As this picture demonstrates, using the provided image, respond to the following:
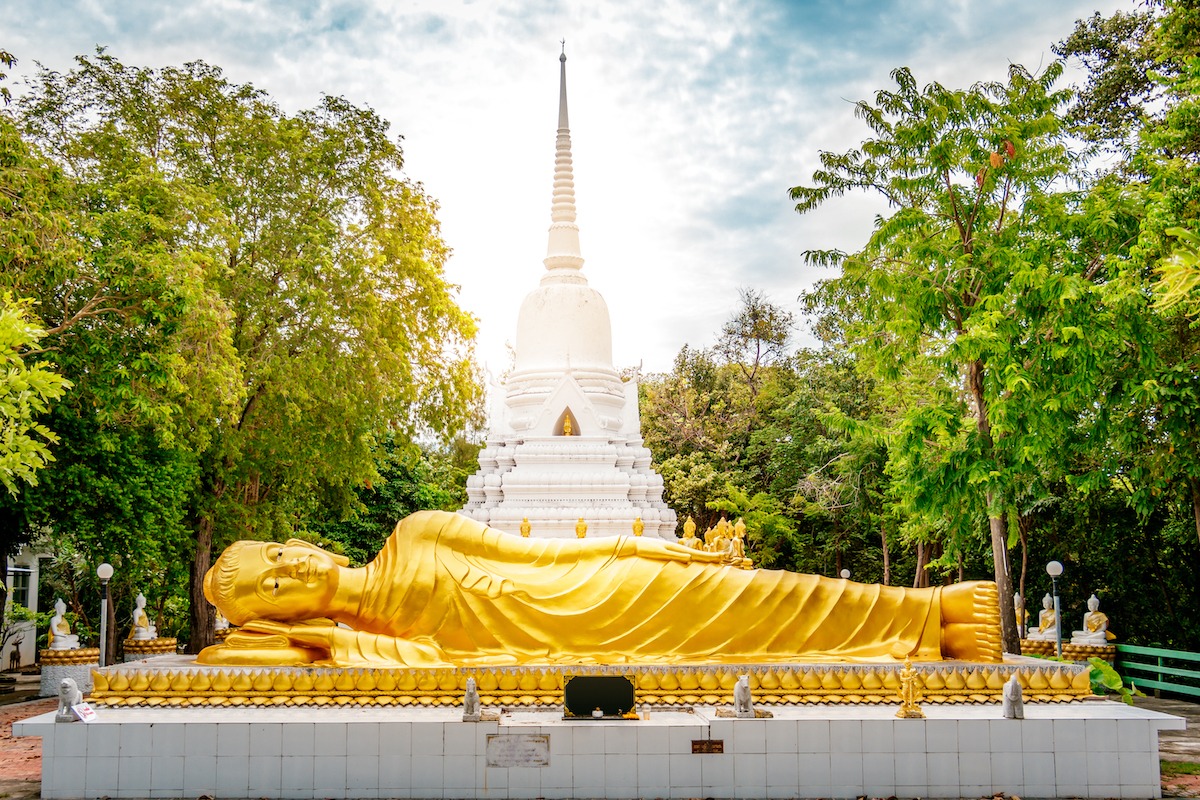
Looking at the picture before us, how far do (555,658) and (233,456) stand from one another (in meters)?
12.5

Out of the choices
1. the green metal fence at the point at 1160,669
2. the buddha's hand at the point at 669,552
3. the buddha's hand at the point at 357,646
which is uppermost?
the buddha's hand at the point at 669,552

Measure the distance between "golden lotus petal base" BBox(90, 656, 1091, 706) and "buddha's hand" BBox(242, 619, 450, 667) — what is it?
0.37 metres

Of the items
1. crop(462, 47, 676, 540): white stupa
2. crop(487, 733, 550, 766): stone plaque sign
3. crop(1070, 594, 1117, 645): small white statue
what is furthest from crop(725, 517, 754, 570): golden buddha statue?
crop(1070, 594, 1117, 645): small white statue

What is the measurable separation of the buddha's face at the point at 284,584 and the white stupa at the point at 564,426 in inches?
284

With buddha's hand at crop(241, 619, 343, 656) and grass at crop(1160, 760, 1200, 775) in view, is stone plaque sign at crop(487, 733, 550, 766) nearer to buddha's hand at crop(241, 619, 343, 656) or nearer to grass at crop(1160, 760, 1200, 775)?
buddha's hand at crop(241, 619, 343, 656)

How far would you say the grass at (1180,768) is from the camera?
10.6 metres

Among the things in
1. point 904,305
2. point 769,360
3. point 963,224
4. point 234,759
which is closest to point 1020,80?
point 963,224

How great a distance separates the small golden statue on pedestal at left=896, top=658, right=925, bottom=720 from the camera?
9508 mm

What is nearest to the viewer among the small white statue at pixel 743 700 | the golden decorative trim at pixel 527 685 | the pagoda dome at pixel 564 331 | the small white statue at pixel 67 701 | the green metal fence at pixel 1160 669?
the small white statue at pixel 67 701

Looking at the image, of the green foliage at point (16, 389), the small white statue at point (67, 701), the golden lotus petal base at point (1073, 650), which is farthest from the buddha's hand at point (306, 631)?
the golden lotus petal base at point (1073, 650)

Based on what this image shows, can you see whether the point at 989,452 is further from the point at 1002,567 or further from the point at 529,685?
the point at 529,685

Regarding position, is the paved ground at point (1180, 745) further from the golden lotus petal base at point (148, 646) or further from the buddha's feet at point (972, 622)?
the golden lotus petal base at point (148, 646)

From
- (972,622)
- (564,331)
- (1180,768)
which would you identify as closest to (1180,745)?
(1180,768)

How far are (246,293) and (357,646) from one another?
12.5m
